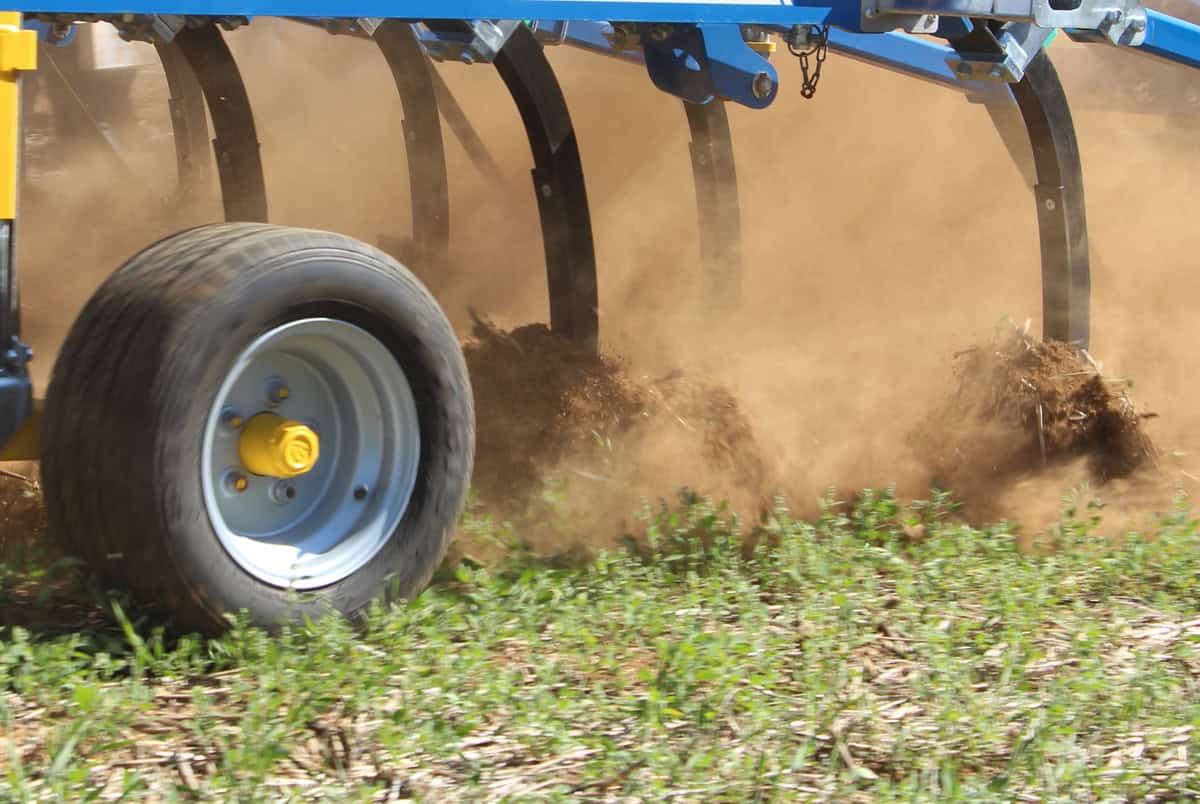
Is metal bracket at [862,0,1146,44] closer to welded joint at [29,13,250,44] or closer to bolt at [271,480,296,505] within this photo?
welded joint at [29,13,250,44]

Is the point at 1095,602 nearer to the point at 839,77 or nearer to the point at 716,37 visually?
the point at 716,37

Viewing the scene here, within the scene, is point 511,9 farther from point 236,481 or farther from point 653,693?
point 653,693

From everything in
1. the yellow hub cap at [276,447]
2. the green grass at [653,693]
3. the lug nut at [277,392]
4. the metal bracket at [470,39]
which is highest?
the metal bracket at [470,39]

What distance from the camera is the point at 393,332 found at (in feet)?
11.8

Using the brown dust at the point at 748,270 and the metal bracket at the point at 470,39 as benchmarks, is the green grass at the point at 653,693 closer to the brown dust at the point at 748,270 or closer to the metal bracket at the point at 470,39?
the brown dust at the point at 748,270

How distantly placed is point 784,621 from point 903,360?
2538mm

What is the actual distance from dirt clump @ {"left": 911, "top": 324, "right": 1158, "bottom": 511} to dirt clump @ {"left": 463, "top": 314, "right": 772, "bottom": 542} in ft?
2.35

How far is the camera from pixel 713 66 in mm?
5234

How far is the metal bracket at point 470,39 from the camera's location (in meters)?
4.29

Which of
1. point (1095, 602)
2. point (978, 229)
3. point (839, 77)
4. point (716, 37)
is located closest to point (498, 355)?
point (716, 37)

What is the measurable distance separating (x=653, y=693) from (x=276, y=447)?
3.47 ft

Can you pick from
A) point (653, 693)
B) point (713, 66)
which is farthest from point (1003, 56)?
point (653, 693)

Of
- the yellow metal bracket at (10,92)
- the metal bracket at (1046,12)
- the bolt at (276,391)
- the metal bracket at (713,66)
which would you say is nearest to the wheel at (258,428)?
the bolt at (276,391)

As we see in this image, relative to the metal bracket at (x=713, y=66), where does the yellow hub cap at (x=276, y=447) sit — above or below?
below
